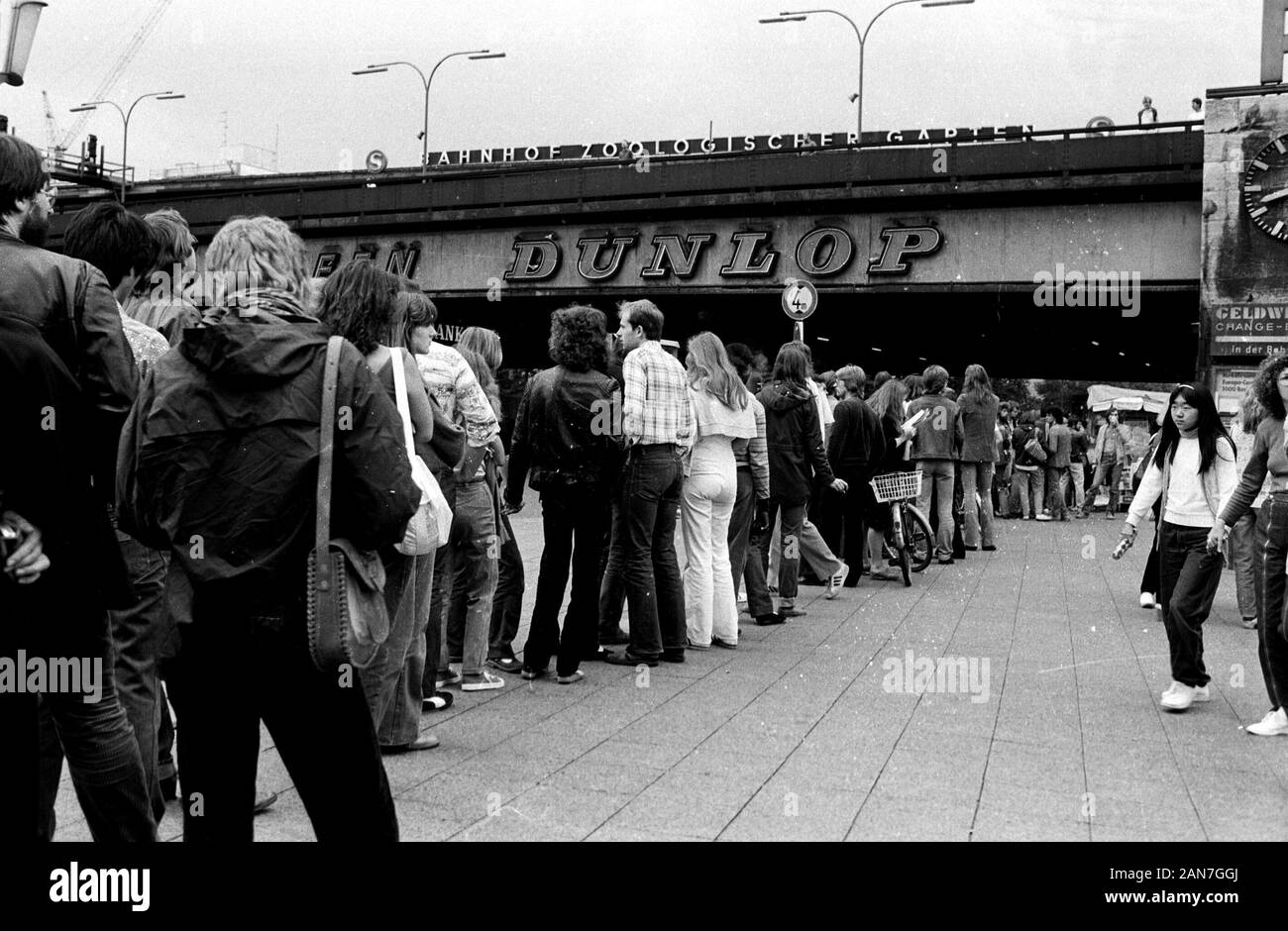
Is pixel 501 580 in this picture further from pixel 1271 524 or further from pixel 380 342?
pixel 1271 524

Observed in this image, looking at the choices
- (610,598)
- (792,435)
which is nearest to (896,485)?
(792,435)

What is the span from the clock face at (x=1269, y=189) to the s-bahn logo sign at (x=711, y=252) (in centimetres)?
604

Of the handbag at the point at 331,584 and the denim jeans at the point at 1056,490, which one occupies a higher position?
the handbag at the point at 331,584

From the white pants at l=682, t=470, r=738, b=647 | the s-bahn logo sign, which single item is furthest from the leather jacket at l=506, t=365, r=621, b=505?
the s-bahn logo sign

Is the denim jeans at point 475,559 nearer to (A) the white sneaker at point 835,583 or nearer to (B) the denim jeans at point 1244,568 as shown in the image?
(A) the white sneaker at point 835,583

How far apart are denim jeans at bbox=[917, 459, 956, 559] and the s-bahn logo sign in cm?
1205

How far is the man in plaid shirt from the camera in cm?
755

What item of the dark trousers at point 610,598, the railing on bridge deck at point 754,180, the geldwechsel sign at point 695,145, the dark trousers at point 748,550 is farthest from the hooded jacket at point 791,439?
the geldwechsel sign at point 695,145

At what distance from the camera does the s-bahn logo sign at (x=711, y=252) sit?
25.6 meters

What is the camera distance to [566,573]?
7.19m
